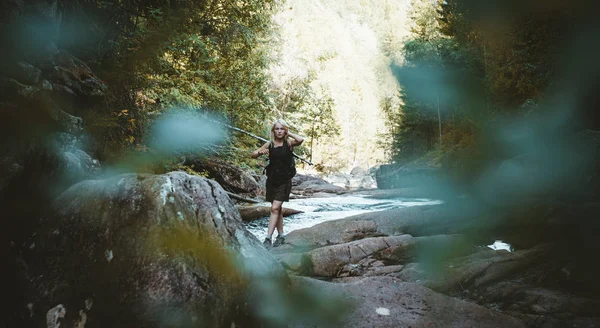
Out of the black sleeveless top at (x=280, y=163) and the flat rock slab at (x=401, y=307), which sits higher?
the black sleeveless top at (x=280, y=163)

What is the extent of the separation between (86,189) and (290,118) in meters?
28.8

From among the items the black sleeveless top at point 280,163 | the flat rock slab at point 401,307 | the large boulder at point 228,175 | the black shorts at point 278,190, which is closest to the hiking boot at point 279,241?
the black shorts at point 278,190

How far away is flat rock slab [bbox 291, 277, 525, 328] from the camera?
3502 mm

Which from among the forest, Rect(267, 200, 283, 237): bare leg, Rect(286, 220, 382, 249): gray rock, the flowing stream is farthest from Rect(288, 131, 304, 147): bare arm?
the flowing stream

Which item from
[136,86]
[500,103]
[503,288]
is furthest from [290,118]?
[503,288]

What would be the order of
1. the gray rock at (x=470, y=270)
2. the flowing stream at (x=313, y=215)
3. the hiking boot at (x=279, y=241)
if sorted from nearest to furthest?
1. the gray rock at (x=470, y=270)
2. the hiking boot at (x=279, y=241)
3. the flowing stream at (x=313, y=215)

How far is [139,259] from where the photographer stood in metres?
2.81

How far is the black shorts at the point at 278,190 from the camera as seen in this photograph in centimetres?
632

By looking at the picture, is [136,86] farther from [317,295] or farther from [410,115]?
[410,115]

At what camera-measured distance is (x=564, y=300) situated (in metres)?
3.74

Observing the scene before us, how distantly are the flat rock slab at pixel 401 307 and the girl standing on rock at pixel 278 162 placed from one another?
207 cm

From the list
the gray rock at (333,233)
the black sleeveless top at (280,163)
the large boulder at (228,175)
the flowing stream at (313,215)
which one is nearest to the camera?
the black sleeveless top at (280,163)

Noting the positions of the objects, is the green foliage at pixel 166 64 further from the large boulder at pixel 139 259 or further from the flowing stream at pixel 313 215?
the flowing stream at pixel 313 215

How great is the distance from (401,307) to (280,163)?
332 centimetres
